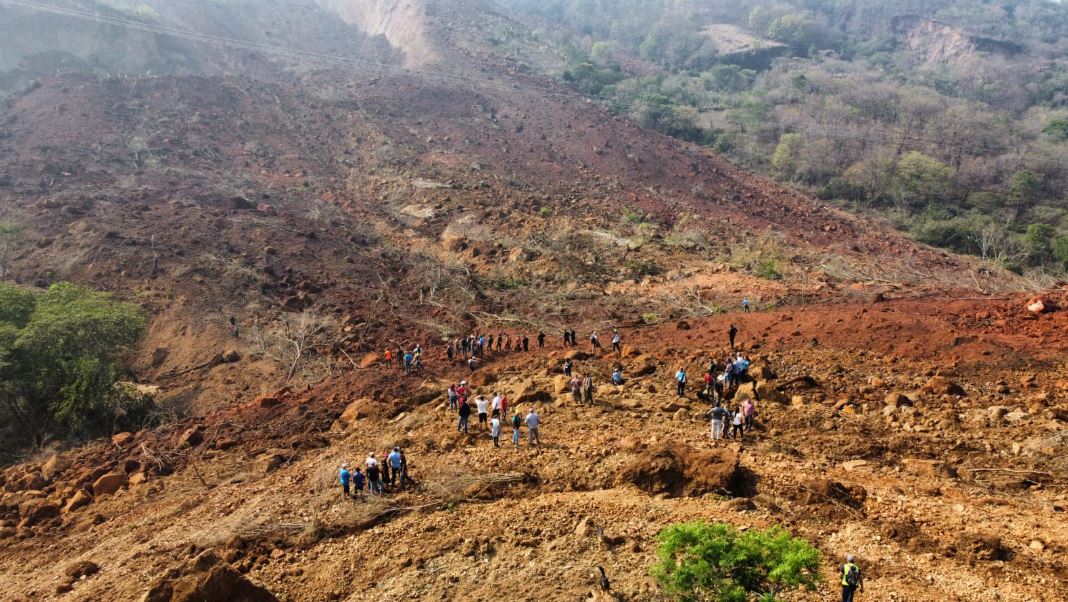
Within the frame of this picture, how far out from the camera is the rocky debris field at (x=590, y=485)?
867cm

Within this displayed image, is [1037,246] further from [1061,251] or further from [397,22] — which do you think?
[397,22]

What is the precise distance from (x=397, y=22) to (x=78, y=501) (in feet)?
248

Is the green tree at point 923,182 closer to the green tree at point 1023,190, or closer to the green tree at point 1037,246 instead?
the green tree at point 1023,190

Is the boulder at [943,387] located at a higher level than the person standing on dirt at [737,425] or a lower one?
higher

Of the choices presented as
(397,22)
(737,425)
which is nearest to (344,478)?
(737,425)

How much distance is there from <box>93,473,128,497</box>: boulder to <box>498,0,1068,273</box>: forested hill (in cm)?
3504

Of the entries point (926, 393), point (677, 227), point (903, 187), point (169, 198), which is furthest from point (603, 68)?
point (926, 393)

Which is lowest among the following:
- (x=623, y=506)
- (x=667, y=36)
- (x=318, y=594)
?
(x=318, y=594)

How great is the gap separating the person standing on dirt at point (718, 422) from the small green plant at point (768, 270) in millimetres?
12206

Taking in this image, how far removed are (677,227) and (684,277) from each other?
32.1 ft

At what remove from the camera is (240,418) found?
15.1m

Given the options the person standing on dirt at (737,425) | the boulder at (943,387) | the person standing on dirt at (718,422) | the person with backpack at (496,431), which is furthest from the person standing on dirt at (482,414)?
the boulder at (943,387)

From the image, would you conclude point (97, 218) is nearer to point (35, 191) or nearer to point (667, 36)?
point (35, 191)

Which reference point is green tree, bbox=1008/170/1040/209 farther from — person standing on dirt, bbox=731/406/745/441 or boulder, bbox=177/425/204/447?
boulder, bbox=177/425/204/447
